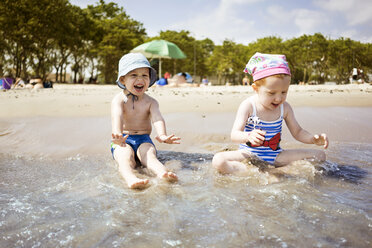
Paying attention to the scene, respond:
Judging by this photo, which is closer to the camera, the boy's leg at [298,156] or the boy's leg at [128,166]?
the boy's leg at [128,166]

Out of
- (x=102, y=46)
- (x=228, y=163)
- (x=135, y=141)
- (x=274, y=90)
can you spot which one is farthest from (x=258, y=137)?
(x=102, y=46)

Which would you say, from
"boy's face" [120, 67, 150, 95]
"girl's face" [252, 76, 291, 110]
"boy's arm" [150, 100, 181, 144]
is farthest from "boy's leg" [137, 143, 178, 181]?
"girl's face" [252, 76, 291, 110]

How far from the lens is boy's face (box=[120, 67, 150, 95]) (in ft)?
10.2

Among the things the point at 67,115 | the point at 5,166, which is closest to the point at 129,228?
the point at 5,166

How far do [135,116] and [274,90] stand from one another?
144 centimetres

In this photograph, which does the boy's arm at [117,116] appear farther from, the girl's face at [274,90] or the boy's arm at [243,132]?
the girl's face at [274,90]

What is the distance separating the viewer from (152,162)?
278 cm

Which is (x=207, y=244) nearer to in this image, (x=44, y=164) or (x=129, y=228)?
(x=129, y=228)

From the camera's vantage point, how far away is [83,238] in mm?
1550

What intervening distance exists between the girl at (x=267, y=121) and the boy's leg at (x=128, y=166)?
69 cm

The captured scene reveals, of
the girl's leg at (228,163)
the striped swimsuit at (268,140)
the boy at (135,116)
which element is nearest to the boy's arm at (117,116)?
the boy at (135,116)

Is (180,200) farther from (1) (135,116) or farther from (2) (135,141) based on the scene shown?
(1) (135,116)

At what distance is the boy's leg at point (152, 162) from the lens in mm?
2434

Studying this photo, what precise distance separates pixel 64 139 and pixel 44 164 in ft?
3.21
